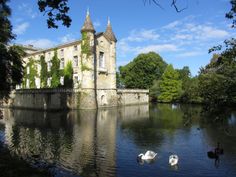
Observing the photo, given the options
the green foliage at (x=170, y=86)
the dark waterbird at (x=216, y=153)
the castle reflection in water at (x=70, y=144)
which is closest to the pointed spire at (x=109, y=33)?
the green foliage at (x=170, y=86)

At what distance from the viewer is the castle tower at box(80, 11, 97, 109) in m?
49.4

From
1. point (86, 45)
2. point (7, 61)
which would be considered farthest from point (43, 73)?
point (7, 61)

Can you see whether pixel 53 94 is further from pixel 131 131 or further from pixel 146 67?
pixel 146 67

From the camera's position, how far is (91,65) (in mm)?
50250

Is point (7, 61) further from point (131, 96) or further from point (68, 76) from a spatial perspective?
point (131, 96)

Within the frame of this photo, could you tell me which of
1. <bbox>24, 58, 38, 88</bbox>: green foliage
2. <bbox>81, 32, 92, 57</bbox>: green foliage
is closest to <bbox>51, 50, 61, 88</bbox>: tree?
<bbox>24, 58, 38, 88</bbox>: green foliage

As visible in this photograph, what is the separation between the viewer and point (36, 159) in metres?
17.3

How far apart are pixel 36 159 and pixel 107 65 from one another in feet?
129

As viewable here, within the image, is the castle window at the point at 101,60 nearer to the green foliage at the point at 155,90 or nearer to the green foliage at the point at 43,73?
the green foliage at the point at 43,73

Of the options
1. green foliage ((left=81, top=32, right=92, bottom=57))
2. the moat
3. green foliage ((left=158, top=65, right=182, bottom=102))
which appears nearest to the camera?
the moat

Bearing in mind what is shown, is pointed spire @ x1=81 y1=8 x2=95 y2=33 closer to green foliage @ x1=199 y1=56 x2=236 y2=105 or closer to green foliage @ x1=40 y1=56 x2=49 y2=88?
green foliage @ x1=40 y1=56 x2=49 y2=88

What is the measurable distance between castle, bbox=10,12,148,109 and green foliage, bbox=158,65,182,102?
41.1 feet

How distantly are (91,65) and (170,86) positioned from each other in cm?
2490

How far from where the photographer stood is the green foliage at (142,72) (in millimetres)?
74438
